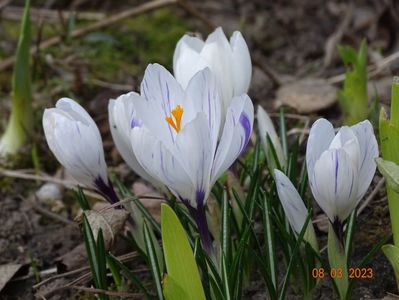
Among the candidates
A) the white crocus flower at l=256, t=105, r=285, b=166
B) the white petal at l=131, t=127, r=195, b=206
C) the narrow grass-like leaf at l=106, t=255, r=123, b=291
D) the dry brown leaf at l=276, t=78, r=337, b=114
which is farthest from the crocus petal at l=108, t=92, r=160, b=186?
the dry brown leaf at l=276, t=78, r=337, b=114

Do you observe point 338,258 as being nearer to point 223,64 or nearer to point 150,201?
point 223,64

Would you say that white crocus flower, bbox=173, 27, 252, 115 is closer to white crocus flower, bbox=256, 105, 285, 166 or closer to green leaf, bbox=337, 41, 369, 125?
white crocus flower, bbox=256, 105, 285, 166

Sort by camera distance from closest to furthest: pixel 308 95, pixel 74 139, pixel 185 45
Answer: pixel 74 139, pixel 185 45, pixel 308 95

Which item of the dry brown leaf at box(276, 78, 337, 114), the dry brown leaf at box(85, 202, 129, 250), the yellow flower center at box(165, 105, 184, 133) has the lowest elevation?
the dry brown leaf at box(85, 202, 129, 250)

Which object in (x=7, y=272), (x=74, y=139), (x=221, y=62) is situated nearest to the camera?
(x=74, y=139)

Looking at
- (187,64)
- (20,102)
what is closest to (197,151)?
(187,64)

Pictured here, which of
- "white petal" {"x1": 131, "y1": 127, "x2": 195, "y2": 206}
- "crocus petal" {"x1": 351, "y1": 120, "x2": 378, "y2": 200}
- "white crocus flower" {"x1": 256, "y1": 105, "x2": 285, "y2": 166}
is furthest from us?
"white crocus flower" {"x1": 256, "y1": 105, "x2": 285, "y2": 166}
